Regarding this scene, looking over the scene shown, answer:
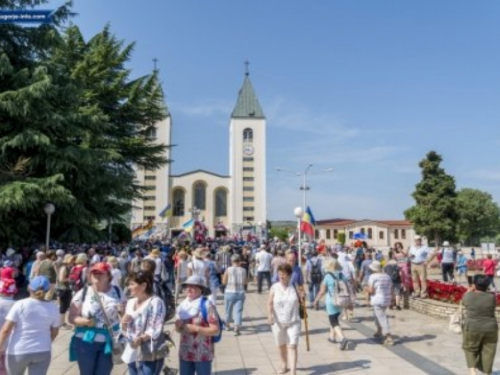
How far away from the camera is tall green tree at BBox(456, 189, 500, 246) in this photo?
74.6m

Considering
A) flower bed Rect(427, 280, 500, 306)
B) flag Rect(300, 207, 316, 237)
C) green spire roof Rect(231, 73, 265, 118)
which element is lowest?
flower bed Rect(427, 280, 500, 306)

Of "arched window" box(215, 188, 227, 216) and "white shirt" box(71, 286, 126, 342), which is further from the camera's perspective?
"arched window" box(215, 188, 227, 216)

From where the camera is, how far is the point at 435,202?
46.9 m

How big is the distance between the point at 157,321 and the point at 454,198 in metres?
47.3

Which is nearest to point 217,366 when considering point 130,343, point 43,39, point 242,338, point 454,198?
point 242,338

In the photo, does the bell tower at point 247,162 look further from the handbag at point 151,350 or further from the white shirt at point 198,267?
the handbag at point 151,350

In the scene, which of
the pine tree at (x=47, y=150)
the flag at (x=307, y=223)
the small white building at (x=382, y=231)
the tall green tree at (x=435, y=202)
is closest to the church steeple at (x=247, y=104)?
the small white building at (x=382, y=231)

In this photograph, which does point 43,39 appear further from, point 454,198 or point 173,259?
point 454,198

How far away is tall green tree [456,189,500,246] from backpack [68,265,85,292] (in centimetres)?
7160

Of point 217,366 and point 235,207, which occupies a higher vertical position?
point 235,207

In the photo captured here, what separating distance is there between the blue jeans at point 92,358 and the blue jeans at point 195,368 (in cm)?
69

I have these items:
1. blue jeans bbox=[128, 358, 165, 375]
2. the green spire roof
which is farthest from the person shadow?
the green spire roof

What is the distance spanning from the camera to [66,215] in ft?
62.3

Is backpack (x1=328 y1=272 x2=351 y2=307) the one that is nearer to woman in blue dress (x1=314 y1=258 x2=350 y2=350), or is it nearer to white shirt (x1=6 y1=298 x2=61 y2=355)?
woman in blue dress (x1=314 y1=258 x2=350 y2=350)
